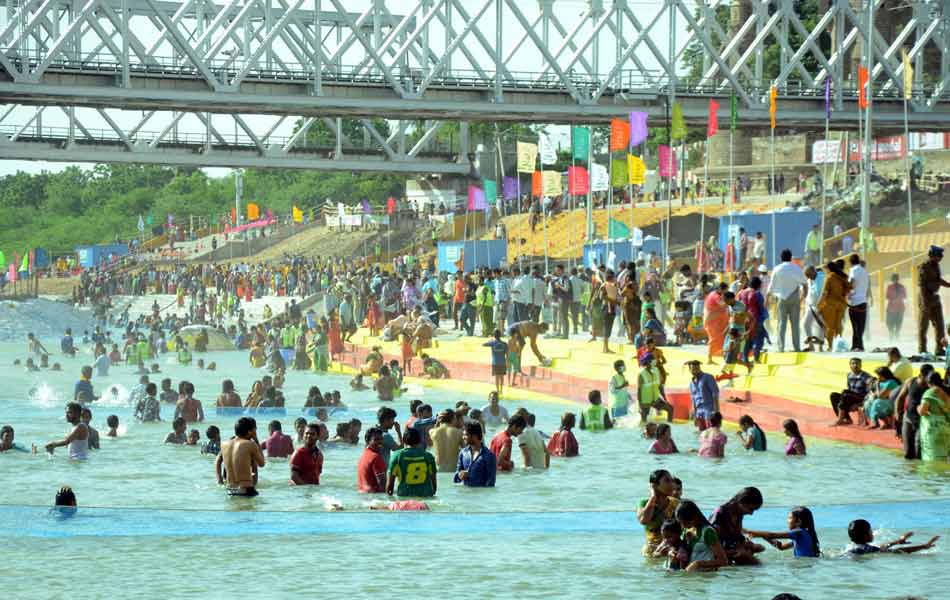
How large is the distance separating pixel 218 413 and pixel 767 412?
1136 centimetres

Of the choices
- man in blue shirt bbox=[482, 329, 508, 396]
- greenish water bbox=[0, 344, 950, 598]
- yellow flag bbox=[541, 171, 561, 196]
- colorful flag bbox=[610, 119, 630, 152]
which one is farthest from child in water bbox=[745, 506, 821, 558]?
colorful flag bbox=[610, 119, 630, 152]

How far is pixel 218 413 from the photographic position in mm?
32844

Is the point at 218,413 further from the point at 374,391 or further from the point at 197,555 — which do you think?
the point at 197,555

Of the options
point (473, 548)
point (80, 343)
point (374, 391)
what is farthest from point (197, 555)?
point (80, 343)

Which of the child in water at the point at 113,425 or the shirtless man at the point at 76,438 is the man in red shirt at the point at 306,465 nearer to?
the shirtless man at the point at 76,438

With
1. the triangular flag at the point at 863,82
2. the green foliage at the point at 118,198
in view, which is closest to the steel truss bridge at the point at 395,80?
the triangular flag at the point at 863,82

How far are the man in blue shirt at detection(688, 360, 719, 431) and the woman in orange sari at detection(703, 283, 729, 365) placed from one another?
3541 mm

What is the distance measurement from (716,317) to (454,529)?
37.7ft

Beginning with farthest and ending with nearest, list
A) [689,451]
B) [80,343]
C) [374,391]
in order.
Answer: [80,343] < [374,391] < [689,451]

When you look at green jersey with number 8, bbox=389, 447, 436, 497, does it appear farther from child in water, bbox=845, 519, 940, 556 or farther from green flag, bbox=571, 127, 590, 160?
green flag, bbox=571, 127, 590, 160

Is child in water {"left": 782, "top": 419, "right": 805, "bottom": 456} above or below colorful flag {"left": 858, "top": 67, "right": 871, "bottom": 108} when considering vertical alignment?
below

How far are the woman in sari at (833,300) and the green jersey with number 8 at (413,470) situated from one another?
378 inches

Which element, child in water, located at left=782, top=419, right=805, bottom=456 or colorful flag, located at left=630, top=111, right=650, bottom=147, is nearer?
child in water, located at left=782, top=419, right=805, bottom=456

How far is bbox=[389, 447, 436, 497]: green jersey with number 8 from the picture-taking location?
18.9 meters
